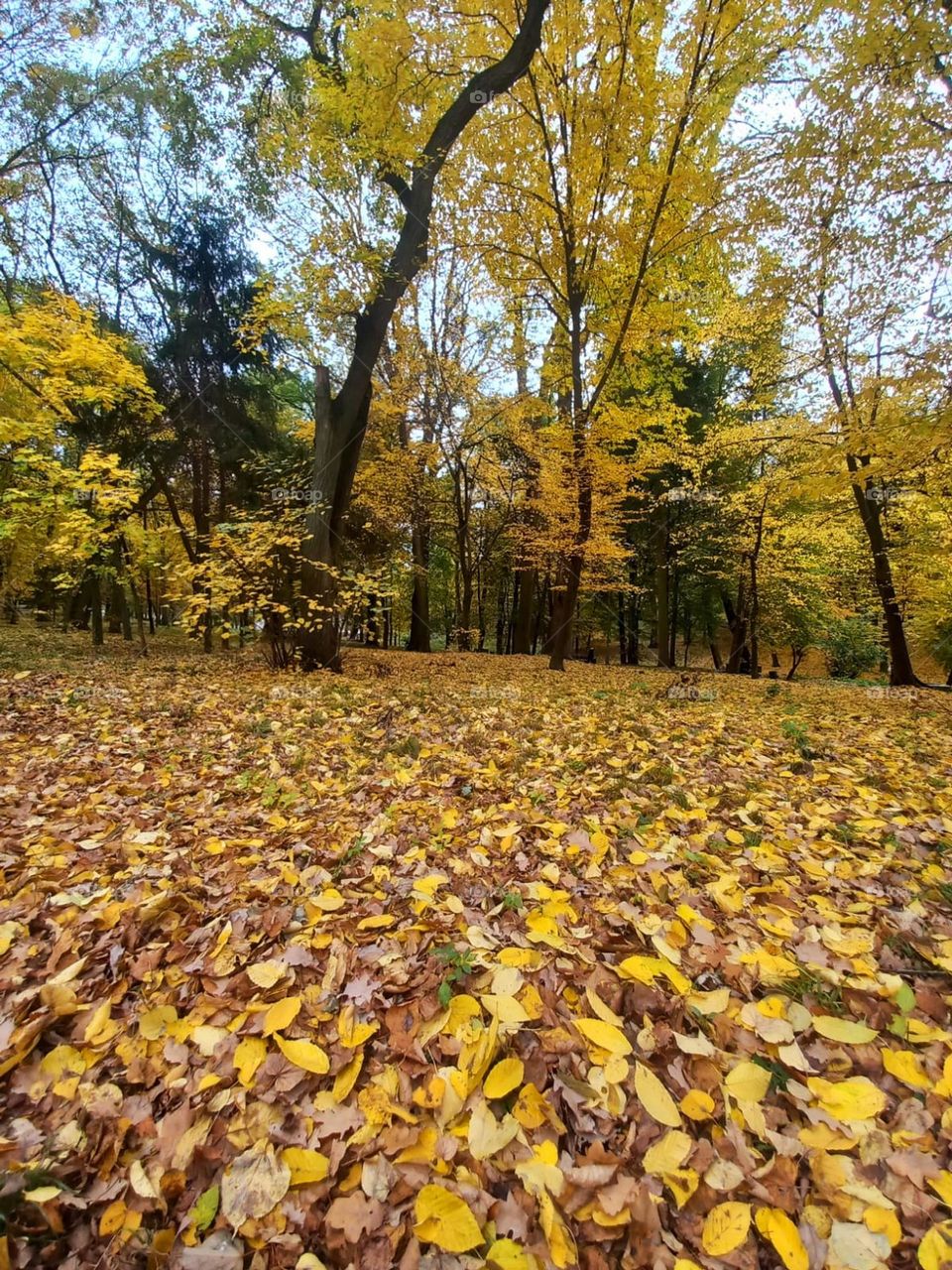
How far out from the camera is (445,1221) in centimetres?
103

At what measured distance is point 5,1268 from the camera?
94 cm

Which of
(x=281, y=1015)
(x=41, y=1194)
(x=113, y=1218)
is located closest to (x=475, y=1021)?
(x=281, y=1015)

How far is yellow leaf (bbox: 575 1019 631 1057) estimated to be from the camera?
1.39 metres

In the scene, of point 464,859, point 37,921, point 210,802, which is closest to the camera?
point 37,921

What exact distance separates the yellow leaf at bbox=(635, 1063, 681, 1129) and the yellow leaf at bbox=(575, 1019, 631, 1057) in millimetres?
72

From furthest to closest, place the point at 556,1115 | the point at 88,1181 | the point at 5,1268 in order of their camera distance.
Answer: the point at 556,1115
the point at 88,1181
the point at 5,1268

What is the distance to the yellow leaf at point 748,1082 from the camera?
1.28m

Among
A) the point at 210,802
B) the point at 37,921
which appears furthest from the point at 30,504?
the point at 37,921

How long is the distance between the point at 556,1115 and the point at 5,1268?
1089 mm

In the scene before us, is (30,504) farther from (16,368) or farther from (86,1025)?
(86,1025)

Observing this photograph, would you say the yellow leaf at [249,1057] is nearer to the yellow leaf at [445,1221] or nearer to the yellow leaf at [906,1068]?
the yellow leaf at [445,1221]

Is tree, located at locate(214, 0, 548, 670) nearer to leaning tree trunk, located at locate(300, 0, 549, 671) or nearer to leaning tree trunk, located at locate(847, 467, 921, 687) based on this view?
leaning tree trunk, located at locate(300, 0, 549, 671)

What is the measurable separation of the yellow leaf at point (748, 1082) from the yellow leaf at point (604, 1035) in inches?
9.8

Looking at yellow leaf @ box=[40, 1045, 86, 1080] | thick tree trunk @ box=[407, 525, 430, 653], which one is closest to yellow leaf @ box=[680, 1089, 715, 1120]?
yellow leaf @ box=[40, 1045, 86, 1080]
